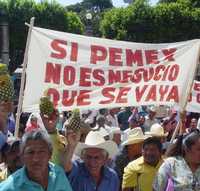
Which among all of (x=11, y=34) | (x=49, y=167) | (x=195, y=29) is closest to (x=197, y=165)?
(x=49, y=167)

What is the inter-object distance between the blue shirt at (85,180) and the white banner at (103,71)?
5.52ft

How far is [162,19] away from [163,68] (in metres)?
36.5

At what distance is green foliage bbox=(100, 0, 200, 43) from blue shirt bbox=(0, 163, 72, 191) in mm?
38438

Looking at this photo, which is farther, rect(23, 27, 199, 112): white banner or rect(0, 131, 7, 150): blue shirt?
rect(23, 27, 199, 112): white banner

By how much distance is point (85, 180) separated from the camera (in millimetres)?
4609

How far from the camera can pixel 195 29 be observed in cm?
4216

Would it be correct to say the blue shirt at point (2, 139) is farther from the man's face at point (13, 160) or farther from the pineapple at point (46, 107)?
the pineapple at point (46, 107)

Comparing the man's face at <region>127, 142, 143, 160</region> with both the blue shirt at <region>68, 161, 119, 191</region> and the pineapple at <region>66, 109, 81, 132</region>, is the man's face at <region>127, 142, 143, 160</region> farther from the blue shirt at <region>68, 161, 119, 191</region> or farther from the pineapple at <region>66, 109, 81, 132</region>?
the pineapple at <region>66, 109, 81, 132</region>

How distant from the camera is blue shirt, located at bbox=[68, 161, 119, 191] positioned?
4.60m

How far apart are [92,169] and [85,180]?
0.33 feet

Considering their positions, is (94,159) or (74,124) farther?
(94,159)

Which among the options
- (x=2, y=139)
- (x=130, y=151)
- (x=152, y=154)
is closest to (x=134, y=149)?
(x=130, y=151)

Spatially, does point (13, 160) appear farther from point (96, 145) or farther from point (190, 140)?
point (190, 140)

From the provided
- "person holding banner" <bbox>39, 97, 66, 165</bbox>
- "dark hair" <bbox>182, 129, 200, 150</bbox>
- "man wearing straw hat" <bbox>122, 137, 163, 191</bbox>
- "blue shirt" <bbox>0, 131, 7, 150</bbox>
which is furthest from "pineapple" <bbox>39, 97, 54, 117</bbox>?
"dark hair" <bbox>182, 129, 200, 150</bbox>
